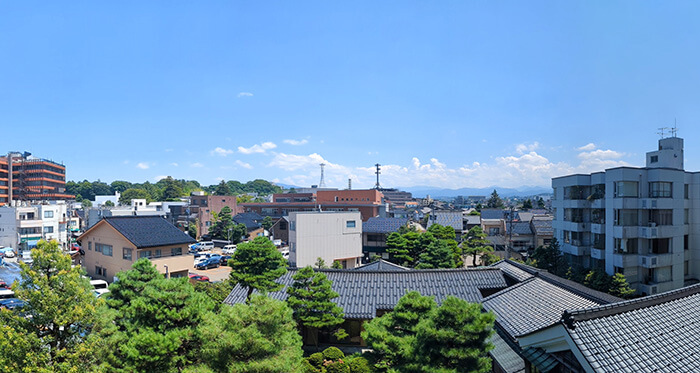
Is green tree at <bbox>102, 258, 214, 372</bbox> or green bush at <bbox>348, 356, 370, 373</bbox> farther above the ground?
green tree at <bbox>102, 258, 214, 372</bbox>

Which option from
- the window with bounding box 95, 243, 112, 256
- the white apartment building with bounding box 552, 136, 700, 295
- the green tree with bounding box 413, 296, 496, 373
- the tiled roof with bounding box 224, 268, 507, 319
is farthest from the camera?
the window with bounding box 95, 243, 112, 256

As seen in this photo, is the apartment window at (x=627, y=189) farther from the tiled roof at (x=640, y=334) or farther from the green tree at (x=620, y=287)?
the tiled roof at (x=640, y=334)

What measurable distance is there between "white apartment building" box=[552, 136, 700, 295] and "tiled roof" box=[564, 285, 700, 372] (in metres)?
22.1

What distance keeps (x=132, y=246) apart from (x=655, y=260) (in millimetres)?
38309

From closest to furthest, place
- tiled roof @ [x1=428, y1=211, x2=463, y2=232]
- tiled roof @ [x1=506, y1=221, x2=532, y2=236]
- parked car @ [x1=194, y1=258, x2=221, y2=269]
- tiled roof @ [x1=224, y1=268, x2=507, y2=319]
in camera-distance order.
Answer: tiled roof @ [x1=224, y1=268, x2=507, y2=319] → parked car @ [x1=194, y1=258, x2=221, y2=269] → tiled roof @ [x1=506, y1=221, x2=532, y2=236] → tiled roof @ [x1=428, y1=211, x2=463, y2=232]

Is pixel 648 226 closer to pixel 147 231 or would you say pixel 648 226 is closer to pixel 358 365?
pixel 358 365

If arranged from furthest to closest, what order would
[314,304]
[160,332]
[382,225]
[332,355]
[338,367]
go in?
Answer: [382,225]
[314,304]
[332,355]
[338,367]
[160,332]

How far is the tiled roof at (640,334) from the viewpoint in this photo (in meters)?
7.46

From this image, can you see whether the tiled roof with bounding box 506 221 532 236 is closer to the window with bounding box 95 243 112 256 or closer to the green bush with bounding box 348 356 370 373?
the green bush with bounding box 348 356 370 373

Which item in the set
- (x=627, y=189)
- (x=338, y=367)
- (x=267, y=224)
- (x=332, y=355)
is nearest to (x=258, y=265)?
(x=332, y=355)

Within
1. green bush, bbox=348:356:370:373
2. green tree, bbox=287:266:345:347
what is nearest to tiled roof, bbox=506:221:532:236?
green tree, bbox=287:266:345:347

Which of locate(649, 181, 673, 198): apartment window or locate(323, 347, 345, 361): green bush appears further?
locate(649, 181, 673, 198): apartment window

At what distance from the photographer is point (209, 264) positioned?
46469mm

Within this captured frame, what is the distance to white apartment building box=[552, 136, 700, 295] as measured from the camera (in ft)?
91.6
